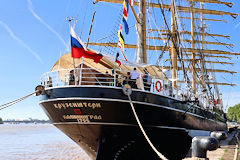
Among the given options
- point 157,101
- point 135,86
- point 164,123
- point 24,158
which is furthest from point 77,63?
point 24,158

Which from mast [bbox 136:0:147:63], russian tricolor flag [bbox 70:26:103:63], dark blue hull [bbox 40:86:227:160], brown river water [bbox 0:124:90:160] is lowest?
brown river water [bbox 0:124:90:160]

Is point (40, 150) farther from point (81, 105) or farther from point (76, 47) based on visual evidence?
point (76, 47)

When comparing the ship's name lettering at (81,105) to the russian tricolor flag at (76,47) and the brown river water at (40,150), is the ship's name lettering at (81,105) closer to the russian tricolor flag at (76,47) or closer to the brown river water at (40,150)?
the russian tricolor flag at (76,47)

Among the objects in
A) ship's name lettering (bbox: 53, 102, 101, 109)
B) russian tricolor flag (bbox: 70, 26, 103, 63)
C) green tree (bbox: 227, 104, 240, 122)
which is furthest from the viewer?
green tree (bbox: 227, 104, 240, 122)

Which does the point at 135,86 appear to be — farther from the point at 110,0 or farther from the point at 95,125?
the point at 110,0

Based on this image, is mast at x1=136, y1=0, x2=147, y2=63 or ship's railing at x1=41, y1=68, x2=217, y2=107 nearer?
ship's railing at x1=41, y1=68, x2=217, y2=107

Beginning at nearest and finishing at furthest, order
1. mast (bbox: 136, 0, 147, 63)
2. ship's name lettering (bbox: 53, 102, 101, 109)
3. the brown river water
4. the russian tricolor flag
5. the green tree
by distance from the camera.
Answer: ship's name lettering (bbox: 53, 102, 101, 109) → the russian tricolor flag → mast (bbox: 136, 0, 147, 63) → the brown river water → the green tree

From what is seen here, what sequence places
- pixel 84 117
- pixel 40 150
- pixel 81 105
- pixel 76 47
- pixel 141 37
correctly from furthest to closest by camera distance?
pixel 40 150 → pixel 141 37 → pixel 84 117 → pixel 76 47 → pixel 81 105

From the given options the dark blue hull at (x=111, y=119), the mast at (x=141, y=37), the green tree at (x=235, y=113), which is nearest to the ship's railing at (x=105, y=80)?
the dark blue hull at (x=111, y=119)

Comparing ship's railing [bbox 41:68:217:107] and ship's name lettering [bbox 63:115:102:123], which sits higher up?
ship's railing [bbox 41:68:217:107]

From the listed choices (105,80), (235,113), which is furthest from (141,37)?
(235,113)

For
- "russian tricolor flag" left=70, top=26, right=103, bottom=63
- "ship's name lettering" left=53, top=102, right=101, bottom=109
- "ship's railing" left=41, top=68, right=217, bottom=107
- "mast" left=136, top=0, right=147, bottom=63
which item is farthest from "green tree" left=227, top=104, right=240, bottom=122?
"russian tricolor flag" left=70, top=26, right=103, bottom=63

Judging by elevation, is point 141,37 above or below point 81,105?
above

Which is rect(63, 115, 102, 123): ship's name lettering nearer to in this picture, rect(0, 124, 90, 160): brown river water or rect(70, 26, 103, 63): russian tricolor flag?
rect(70, 26, 103, 63): russian tricolor flag
